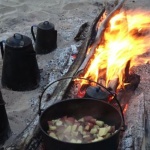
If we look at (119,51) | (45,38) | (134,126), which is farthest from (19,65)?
(134,126)

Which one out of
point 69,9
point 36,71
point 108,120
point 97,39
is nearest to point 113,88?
point 108,120

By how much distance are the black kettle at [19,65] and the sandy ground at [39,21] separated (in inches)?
4.3

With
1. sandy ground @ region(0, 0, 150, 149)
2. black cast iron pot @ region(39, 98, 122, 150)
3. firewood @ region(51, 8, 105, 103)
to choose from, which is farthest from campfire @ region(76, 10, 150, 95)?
black cast iron pot @ region(39, 98, 122, 150)

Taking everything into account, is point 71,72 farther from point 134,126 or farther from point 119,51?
point 134,126

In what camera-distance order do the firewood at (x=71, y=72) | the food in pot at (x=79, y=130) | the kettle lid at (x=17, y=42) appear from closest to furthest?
the food in pot at (x=79, y=130), the firewood at (x=71, y=72), the kettle lid at (x=17, y=42)

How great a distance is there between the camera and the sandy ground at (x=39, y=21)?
169 inches

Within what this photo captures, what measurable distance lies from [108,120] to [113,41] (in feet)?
5.66

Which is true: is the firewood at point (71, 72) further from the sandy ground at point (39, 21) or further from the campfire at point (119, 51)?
the sandy ground at point (39, 21)

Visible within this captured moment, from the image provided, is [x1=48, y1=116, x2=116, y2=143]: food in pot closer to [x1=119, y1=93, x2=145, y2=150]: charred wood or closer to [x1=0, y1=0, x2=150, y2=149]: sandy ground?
[x1=119, y1=93, x2=145, y2=150]: charred wood

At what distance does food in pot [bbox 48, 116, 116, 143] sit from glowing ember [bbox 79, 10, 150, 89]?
867 mm

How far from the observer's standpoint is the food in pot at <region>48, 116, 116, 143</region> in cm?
276

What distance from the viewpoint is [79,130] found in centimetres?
285

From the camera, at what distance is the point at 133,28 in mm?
5008

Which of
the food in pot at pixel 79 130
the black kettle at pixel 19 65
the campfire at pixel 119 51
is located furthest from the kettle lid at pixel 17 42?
the food in pot at pixel 79 130
